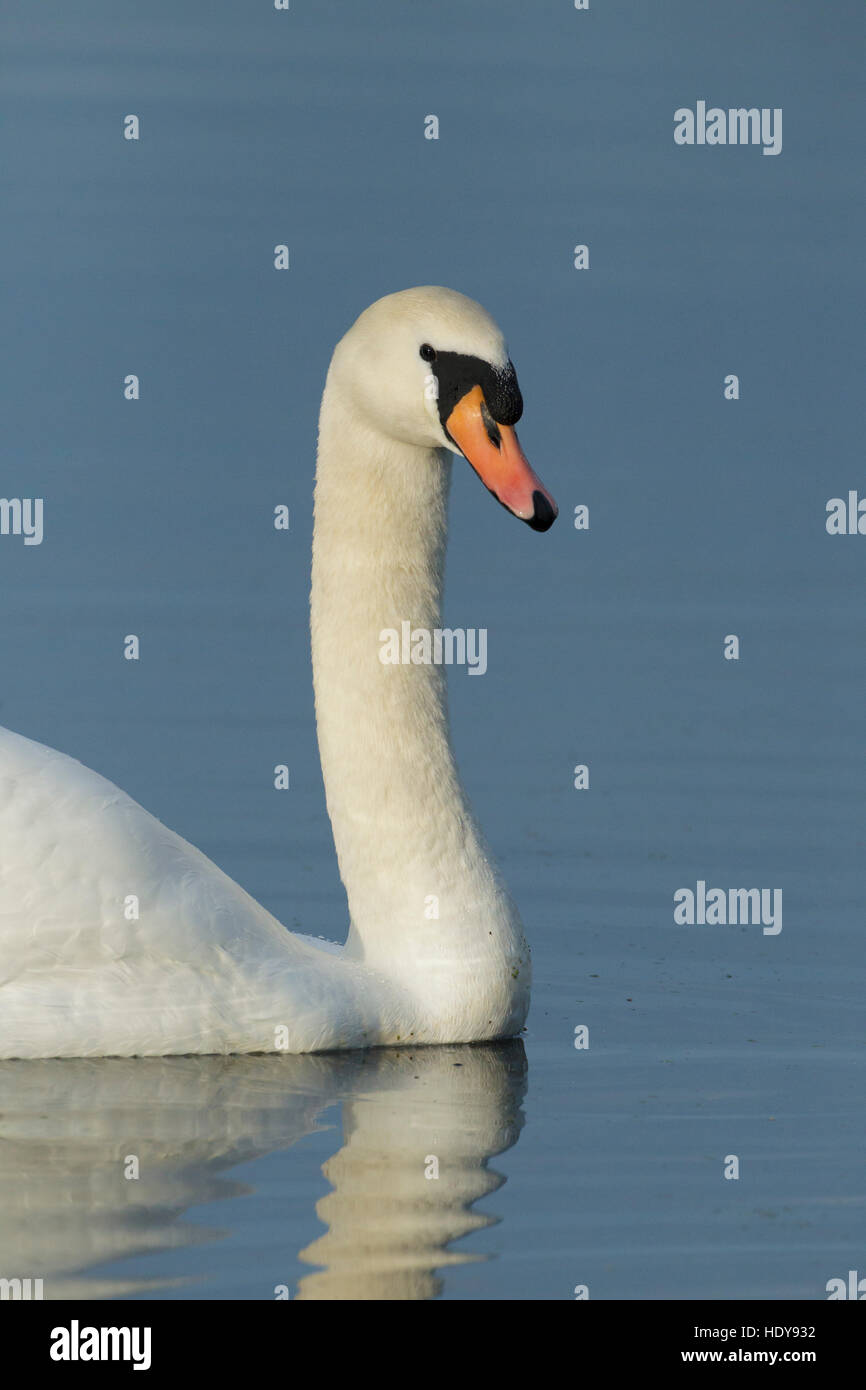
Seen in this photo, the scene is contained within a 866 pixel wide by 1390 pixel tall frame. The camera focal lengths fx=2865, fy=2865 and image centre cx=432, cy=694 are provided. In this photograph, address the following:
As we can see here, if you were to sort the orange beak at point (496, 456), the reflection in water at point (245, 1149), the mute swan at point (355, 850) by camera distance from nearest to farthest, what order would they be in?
the reflection in water at point (245, 1149) → the mute swan at point (355, 850) → the orange beak at point (496, 456)

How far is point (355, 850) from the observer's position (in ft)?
36.1

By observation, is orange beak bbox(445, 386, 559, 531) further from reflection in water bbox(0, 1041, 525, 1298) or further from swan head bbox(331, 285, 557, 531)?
reflection in water bbox(0, 1041, 525, 1298)

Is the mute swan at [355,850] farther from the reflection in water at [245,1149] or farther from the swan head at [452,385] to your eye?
the reflection in water at [245,1149]

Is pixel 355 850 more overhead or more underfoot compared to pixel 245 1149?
more overhead

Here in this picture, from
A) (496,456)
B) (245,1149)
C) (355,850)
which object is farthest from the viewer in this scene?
(355,850)

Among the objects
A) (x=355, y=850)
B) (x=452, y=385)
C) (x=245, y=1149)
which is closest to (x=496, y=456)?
(x=452, y=385)

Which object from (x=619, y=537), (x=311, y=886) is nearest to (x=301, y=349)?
(x=619, y=537)

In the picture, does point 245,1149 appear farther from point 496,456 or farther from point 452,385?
point 452,385

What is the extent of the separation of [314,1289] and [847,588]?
1218 centimetres

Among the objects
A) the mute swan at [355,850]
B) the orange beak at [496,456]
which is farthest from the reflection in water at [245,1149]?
the orange beak at [496,456]

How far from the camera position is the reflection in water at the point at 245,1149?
8.07 metres

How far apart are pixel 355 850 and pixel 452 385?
1.86 m

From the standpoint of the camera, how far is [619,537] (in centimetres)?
2006
